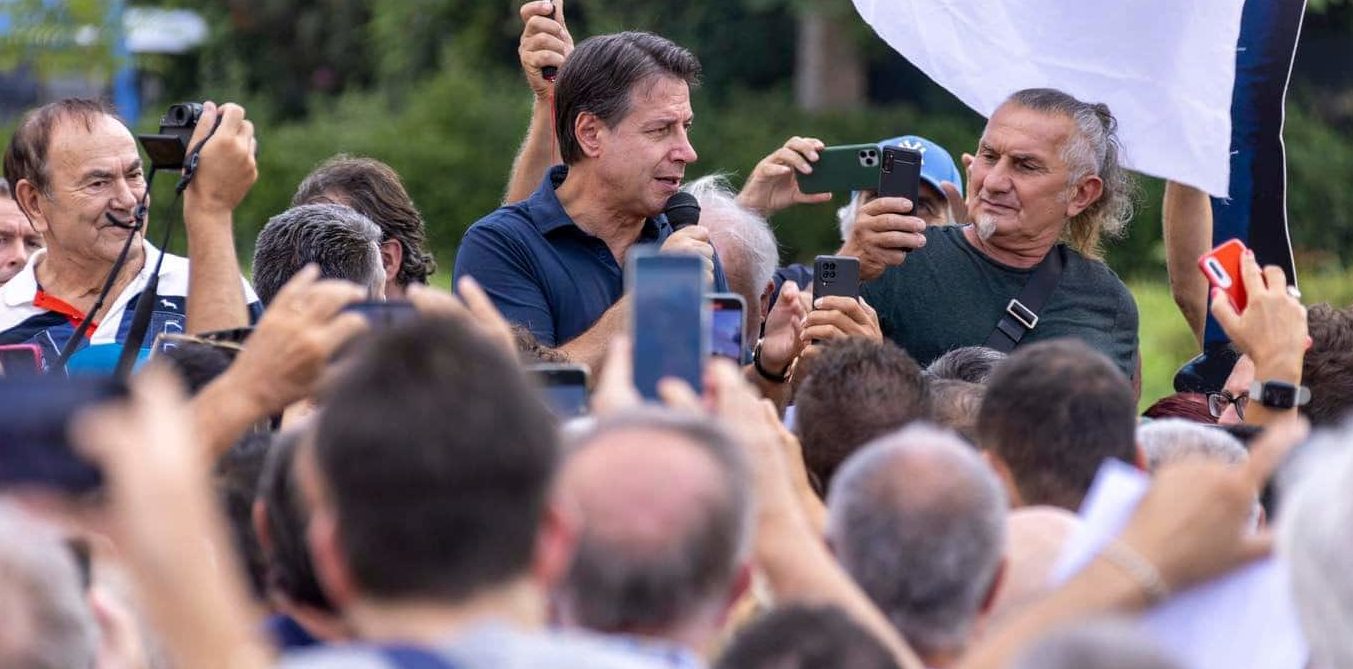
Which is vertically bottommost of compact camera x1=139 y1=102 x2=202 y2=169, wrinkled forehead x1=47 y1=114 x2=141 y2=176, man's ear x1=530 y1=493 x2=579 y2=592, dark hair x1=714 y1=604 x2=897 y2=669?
wrinkled forehead x1=47 y1=114 x2=141 y2=176

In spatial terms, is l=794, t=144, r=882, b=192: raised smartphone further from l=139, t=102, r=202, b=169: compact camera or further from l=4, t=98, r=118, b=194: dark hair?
l=4, t=98, r=118, b=194: dark hair

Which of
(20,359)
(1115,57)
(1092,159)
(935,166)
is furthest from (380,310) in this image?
(935,166)

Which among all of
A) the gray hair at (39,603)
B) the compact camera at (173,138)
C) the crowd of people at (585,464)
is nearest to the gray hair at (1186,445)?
the crowd of people at (585,464)

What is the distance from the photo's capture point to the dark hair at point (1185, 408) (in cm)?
440

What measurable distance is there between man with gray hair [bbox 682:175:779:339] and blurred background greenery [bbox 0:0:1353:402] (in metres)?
8.61

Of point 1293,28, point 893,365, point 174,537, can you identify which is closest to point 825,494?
point 893,365

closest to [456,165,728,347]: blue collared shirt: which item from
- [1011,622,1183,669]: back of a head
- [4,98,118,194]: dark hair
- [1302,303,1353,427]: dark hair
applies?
[4,98,118,194]: dark hair

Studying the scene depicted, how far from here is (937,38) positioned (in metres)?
5.36

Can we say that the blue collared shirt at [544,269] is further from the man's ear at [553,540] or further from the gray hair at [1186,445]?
the man's ear at [553,540]

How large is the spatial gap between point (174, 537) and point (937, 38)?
12.9 feet

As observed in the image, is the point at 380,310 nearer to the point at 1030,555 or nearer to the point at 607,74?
the point at 1030,555

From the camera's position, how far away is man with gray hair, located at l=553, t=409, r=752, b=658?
216 cm

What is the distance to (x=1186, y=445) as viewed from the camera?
3.21 metres

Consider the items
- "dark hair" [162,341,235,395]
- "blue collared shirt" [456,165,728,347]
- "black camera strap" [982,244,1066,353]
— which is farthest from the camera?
"black camera strap" [982,244,1066,353]
